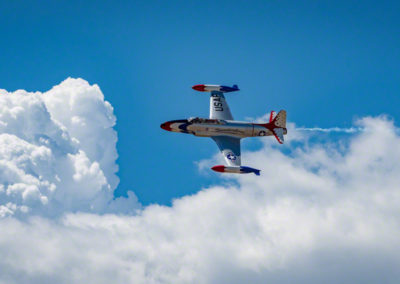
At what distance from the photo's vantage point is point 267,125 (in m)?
109

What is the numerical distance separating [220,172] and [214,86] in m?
21.8

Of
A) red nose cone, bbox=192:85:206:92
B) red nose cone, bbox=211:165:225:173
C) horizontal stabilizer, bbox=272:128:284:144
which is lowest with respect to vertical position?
red nose cone, bbox=211:165:225:173

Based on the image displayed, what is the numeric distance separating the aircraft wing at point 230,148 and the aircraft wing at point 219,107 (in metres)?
5.54

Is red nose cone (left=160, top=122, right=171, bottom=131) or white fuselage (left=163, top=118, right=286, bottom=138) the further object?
red nose cone (left=160, top=122, right=171, bottom=131)

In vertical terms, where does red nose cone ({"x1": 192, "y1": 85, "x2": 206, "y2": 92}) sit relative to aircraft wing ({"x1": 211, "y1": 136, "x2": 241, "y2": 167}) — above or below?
above

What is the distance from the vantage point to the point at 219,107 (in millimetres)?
110250

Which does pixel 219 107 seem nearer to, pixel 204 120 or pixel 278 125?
pixel 204 120

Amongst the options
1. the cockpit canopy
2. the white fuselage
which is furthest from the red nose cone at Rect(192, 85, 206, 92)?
the white fuselage

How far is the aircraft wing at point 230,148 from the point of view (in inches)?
4043

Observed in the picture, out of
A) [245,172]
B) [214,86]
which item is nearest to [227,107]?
[214,86]

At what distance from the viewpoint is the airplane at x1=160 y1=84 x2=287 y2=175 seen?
10450 centimetres

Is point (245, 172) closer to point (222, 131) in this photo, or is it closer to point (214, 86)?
point (222, 131)

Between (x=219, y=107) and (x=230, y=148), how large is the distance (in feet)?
34.0

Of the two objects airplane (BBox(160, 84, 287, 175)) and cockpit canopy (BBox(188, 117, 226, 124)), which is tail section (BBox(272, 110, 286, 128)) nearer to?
airplane (BBox(160, 84, 287, 175))
